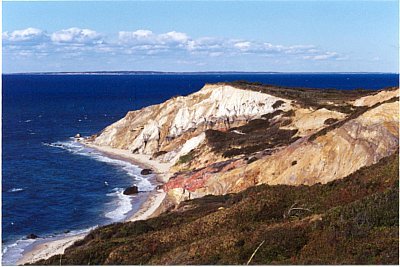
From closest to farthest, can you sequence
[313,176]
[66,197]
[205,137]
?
[313,176] → [66,197] → [205,137]

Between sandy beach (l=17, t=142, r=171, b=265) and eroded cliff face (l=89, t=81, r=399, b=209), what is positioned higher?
eroded cliff face (l=89, t=81, r=399, b=209)

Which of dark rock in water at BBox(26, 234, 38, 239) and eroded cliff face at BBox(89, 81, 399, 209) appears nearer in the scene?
eroded cliff face at BBox(89, 81, 399, 209)

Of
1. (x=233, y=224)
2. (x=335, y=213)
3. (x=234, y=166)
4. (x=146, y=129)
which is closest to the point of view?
(x=335, y=213)

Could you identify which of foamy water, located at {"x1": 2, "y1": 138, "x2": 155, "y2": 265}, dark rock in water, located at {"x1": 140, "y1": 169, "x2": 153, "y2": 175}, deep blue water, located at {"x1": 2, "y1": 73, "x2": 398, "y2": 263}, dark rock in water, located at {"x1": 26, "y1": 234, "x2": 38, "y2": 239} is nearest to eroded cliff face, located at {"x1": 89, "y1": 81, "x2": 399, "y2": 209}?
dark rock in water, located at {"x1": 140, "y1": 169, "x2": 153, "y2": 175}

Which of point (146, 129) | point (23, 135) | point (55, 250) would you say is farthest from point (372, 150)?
point (23, 135)

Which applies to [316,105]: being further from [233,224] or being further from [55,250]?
[233,224]

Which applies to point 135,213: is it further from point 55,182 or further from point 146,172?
point 146,172

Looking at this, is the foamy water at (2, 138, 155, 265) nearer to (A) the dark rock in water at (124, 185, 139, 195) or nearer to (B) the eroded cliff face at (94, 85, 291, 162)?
(A) the dark rock in water at (124, 185, 139, 195)
